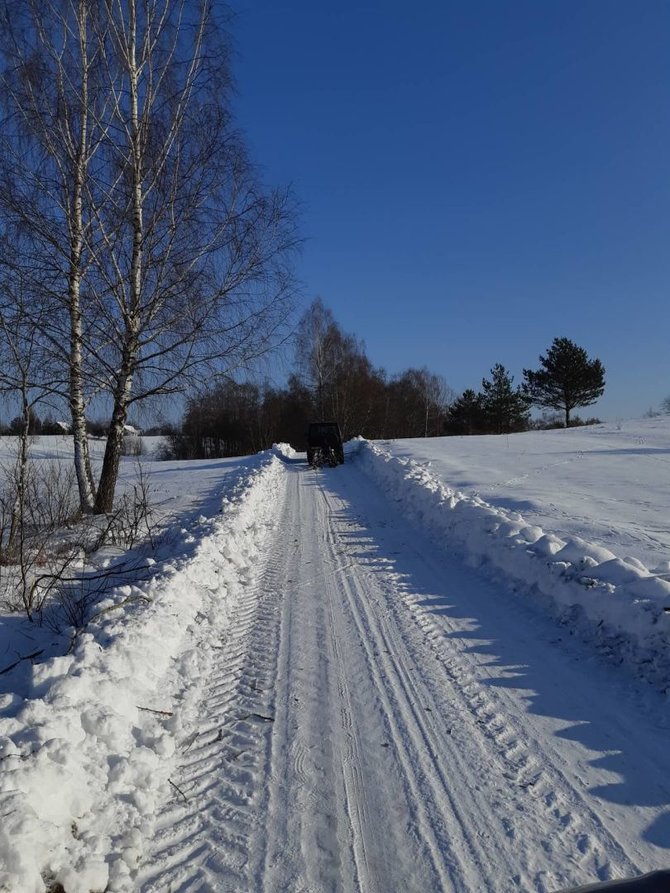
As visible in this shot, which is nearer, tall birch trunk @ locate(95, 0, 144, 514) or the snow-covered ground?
the snow-covered ground

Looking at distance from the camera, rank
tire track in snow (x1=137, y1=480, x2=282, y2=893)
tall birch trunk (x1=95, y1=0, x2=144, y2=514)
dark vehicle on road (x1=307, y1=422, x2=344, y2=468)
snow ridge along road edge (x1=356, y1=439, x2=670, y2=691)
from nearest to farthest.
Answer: tire track in snow (x1=137, y1=480, x2=282, y2=893)
snow ridge along road edge (x1=356, y1=439, x2=670, y2=691)
tall birch trunk (x1=95, y1=0, x2=144, y2=514)
dark vehicle on road (x1=307, y1=422, x2=344, y2=468)

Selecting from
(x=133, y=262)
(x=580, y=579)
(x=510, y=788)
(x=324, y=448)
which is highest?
(x=133, y=262)

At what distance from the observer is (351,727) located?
3625 mm

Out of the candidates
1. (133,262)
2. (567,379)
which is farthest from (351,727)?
(567,379)

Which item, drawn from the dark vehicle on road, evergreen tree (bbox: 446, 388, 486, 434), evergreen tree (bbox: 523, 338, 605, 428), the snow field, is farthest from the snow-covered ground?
evergreen tree (bbox: 446, 388, 486, 434)

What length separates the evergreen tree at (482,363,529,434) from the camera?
5131 cm

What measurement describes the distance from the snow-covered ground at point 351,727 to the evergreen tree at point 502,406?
1801 inches

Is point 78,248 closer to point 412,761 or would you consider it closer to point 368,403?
point 412,761

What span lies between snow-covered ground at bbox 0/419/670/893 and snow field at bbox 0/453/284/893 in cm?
1

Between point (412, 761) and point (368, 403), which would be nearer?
point (412, 761)

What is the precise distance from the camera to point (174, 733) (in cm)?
350

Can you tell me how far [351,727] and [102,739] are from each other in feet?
5.03

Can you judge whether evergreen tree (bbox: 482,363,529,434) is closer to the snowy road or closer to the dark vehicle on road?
the dark vehicle on road

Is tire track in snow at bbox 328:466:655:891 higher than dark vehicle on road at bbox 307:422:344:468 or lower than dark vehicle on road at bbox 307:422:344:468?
lower
